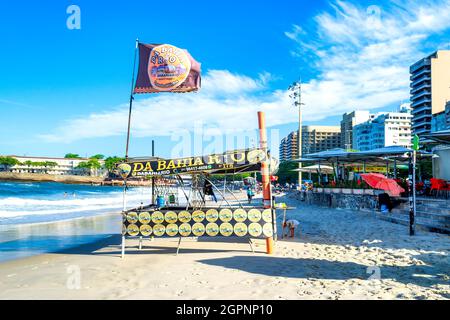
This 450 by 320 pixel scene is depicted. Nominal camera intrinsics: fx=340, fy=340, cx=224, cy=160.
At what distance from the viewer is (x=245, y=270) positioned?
787 centimetres

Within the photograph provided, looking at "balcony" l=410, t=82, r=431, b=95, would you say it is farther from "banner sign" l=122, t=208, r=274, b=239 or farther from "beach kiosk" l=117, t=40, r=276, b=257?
"banner sign" l=122, t=208, r=274, b=239

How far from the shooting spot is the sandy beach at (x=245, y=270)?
624 cm

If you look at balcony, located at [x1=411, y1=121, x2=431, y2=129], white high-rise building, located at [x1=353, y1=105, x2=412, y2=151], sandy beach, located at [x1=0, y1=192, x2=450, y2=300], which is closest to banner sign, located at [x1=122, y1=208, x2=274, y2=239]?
sandy beach, located at [x1=0, y1=192, x2=450, y2=300]

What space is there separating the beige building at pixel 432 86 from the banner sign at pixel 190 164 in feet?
344

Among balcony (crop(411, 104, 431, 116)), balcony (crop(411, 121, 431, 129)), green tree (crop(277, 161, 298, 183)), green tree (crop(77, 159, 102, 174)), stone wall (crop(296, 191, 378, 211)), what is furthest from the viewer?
green tree (crop(77, 159, 102, 174))

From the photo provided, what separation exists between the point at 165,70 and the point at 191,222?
4.59 meters

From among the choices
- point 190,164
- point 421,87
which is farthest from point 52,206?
point 421,87

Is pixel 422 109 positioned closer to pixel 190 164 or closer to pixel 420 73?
pixel 420 73

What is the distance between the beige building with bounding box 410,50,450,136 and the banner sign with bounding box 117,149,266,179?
10491 centimetres

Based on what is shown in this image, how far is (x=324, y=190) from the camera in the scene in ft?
82.6

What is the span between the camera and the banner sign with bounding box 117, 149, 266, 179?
31.3 ft
